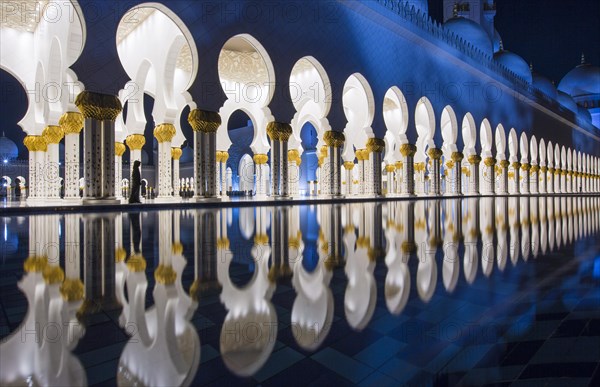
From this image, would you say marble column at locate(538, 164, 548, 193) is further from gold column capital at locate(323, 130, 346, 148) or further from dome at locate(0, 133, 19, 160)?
dome at locate(0, 133, 19, 160)

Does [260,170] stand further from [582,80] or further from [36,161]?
[582,80]

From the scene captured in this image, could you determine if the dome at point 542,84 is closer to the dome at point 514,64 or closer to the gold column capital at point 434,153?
the dome at point 514,64

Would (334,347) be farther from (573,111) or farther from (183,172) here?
(573,111)

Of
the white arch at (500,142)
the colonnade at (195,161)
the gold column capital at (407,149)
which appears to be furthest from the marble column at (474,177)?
the gold column capital at (407,149)

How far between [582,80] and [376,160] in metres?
29.3

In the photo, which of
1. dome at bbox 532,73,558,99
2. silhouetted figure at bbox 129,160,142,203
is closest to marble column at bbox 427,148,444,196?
silhouetted figure at bbox 129,160,142,203

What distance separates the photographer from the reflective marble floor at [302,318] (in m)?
0.73

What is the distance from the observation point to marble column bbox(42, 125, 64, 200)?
27.5ft

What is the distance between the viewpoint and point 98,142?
6270 mm

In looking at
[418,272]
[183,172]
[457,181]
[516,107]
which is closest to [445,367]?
[418,272]

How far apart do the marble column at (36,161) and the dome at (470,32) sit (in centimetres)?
1698

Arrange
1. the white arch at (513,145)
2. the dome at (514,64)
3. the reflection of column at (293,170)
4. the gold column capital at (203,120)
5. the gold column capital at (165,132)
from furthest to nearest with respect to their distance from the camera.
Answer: the dome at (514,64), the white arch at (513,145), the reflection of column at (293,170), the gold column capital at (165,132), the gold column capital at (203,120)

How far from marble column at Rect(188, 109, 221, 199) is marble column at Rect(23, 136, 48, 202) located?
4093 millimetres

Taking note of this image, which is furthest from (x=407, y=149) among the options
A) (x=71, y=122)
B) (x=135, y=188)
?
(x=71, y=122)
